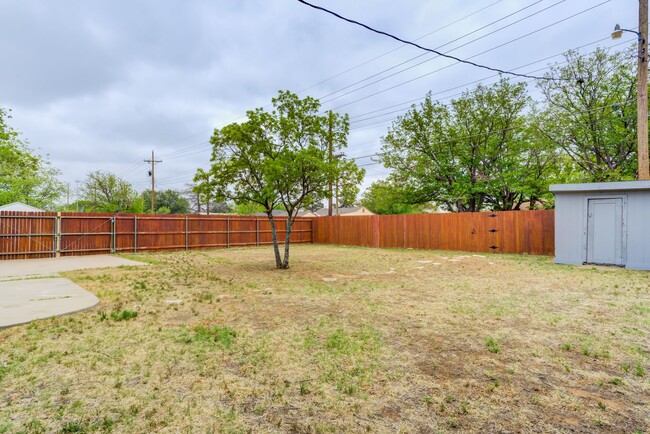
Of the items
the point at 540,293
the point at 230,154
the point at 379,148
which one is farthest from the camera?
the point at 379,148

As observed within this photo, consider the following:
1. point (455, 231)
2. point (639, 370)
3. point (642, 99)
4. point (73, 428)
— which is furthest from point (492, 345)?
point (455, 231)

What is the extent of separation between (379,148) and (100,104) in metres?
15.9

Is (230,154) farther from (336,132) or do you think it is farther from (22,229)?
(22,229)

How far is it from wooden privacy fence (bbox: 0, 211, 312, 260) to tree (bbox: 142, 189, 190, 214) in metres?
34.3

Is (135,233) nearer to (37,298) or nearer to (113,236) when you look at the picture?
(113,236)

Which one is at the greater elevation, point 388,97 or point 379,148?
point 388,97

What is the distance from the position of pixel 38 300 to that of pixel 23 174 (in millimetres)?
22833

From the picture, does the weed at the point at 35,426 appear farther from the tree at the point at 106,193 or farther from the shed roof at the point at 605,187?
the tree at the point at 106,193

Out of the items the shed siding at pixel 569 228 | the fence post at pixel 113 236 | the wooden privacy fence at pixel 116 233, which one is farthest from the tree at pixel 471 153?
the fence post at pixel 113 236

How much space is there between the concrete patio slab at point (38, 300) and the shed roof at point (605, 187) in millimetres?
11059

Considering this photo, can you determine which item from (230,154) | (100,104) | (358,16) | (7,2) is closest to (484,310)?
(358,16)

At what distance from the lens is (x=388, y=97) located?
1777 centimetres

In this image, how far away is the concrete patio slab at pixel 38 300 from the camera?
12.9ft

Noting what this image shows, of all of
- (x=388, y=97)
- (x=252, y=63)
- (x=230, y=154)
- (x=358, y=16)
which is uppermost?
(x=388, y=97)
